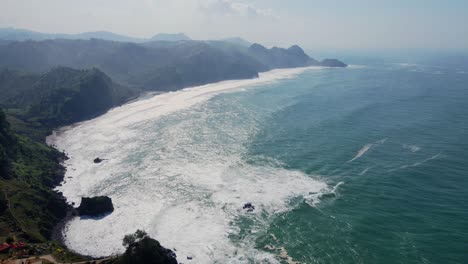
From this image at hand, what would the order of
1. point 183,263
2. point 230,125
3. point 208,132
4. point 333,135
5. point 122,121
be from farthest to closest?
1. point 122,121
2. point 230,125
3. point 208,132
4. point 333,135
5. point 183,263

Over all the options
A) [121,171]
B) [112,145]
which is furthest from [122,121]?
[121,171]

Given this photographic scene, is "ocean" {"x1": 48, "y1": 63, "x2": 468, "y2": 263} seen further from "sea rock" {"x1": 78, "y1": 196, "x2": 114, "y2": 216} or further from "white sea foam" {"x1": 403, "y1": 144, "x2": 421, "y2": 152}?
"sea rock" {"x1": 78, "y1": 196, "x2": 114, "y2": 216}

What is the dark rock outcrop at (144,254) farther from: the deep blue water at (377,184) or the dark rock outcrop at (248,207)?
the dark rock outcrop at (248,207)

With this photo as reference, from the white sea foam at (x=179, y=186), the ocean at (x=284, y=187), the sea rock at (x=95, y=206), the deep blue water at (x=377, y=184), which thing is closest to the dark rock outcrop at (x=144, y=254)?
the ocean at (x=284, y=187)

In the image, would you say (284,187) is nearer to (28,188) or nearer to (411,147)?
(411,147)

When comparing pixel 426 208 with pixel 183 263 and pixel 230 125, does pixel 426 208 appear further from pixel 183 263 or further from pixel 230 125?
pixel 230 125

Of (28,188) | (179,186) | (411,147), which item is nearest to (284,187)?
(179,186)

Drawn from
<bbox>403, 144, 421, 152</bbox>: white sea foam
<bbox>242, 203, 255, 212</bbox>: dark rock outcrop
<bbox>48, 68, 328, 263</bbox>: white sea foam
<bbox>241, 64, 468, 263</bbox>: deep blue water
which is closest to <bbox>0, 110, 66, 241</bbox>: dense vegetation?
<bbox>48, 68, 328, 263</bbox>: white sea foam

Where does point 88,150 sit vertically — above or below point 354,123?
below
